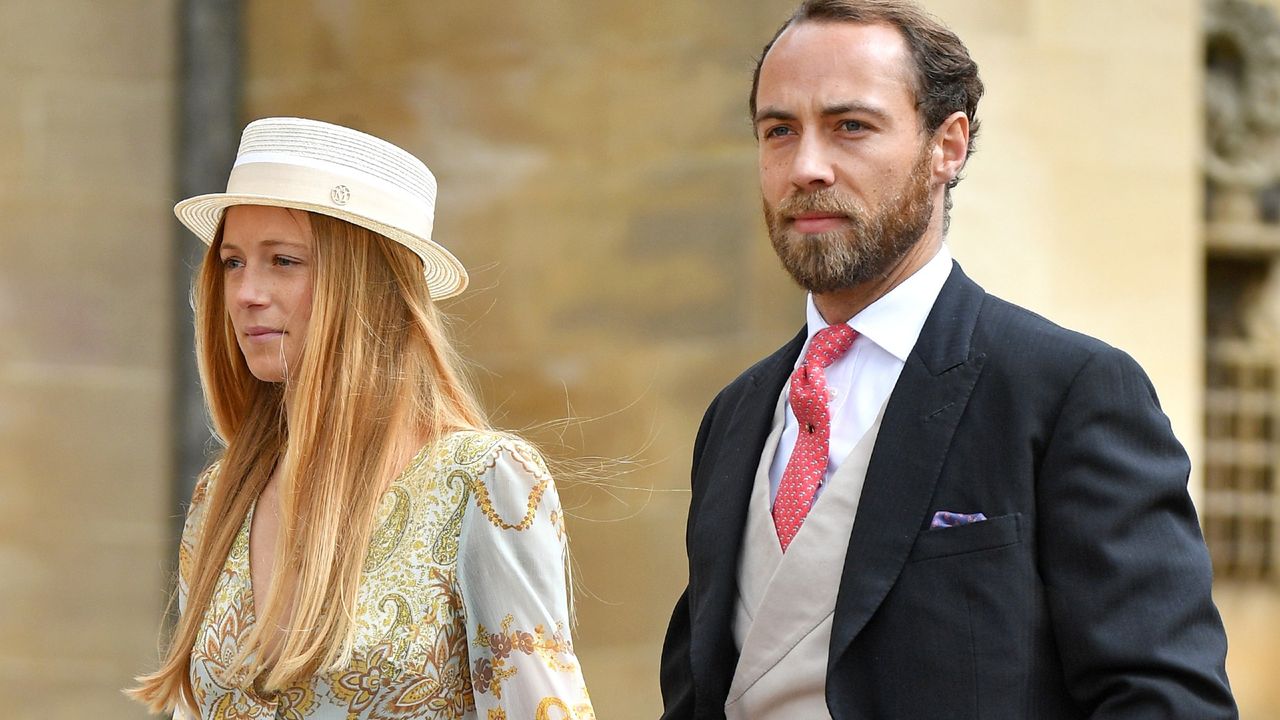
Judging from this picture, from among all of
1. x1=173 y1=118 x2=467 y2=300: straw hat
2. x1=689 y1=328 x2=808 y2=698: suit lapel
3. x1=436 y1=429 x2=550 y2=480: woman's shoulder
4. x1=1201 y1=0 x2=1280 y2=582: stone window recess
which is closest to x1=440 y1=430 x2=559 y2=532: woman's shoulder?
x1=436 y1=429 x2=550 y2=480: woman's shoulder

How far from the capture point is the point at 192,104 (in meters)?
5.63

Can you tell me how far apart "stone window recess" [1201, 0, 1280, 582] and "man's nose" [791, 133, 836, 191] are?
16.4 feet

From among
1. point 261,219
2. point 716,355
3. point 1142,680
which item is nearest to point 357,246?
point 261,219

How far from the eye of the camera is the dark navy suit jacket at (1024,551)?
6.36 ft

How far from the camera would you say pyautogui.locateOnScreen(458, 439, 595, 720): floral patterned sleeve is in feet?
8.07

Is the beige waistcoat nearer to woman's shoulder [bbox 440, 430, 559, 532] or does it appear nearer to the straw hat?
woman's shoulder [bbox 440, 430, 559, 532]

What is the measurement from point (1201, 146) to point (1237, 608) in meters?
1.91

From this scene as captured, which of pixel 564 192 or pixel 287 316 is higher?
pixel 564 192

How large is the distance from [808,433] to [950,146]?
1.44 feet

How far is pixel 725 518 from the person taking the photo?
232cm

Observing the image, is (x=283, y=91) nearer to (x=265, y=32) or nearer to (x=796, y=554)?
(x=265, y=32)

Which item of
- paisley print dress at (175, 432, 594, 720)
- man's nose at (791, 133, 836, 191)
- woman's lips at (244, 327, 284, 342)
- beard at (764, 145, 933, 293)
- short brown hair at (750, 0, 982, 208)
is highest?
short brown hair at (750, 0, 982, 208)

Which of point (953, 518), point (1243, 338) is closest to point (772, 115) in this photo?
point (953, 518)

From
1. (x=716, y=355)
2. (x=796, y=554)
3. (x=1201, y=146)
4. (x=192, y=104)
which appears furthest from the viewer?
(x=1201, y=146)
